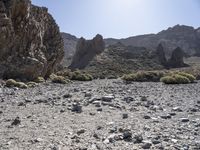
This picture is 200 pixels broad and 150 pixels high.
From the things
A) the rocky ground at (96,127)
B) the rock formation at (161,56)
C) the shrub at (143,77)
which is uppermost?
the rock formation at (161,56)

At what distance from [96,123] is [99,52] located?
79010 millimetres

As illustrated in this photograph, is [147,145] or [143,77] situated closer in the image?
[147,145]

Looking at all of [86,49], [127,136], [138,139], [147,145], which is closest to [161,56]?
[86,49]

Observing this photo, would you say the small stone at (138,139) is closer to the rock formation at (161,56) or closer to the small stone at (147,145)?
the small stone at (147,145)

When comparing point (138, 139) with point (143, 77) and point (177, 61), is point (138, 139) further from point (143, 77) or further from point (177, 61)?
point (177, 61)

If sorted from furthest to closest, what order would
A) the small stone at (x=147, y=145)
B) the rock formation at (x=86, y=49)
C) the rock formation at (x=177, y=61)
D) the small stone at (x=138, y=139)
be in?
the rock formation at (x=177, y=61)
the rock formation at (x=86, y=49)
the small stone at (x=138, y=139)
the small stone at (x=147, y=145)

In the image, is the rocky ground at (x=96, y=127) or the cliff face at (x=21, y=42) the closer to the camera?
the rocky ground at (x=96, y=127)

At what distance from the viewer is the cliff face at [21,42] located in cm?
3072

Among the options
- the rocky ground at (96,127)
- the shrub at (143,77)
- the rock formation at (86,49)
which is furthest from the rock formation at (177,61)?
the rocky ground at (96,127)

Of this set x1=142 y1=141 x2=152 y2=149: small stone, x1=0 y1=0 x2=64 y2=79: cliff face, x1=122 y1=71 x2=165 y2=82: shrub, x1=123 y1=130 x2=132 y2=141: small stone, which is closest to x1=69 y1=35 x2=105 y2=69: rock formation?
x1=122 y1=71 x2=165 y2=82: shrub

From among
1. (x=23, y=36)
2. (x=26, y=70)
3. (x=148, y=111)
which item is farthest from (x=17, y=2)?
(x=148, y=111)

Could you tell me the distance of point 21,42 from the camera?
3350 cm

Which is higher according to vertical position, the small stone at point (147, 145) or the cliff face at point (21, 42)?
the cliff face at point (21, 42)

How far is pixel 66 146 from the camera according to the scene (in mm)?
8125
